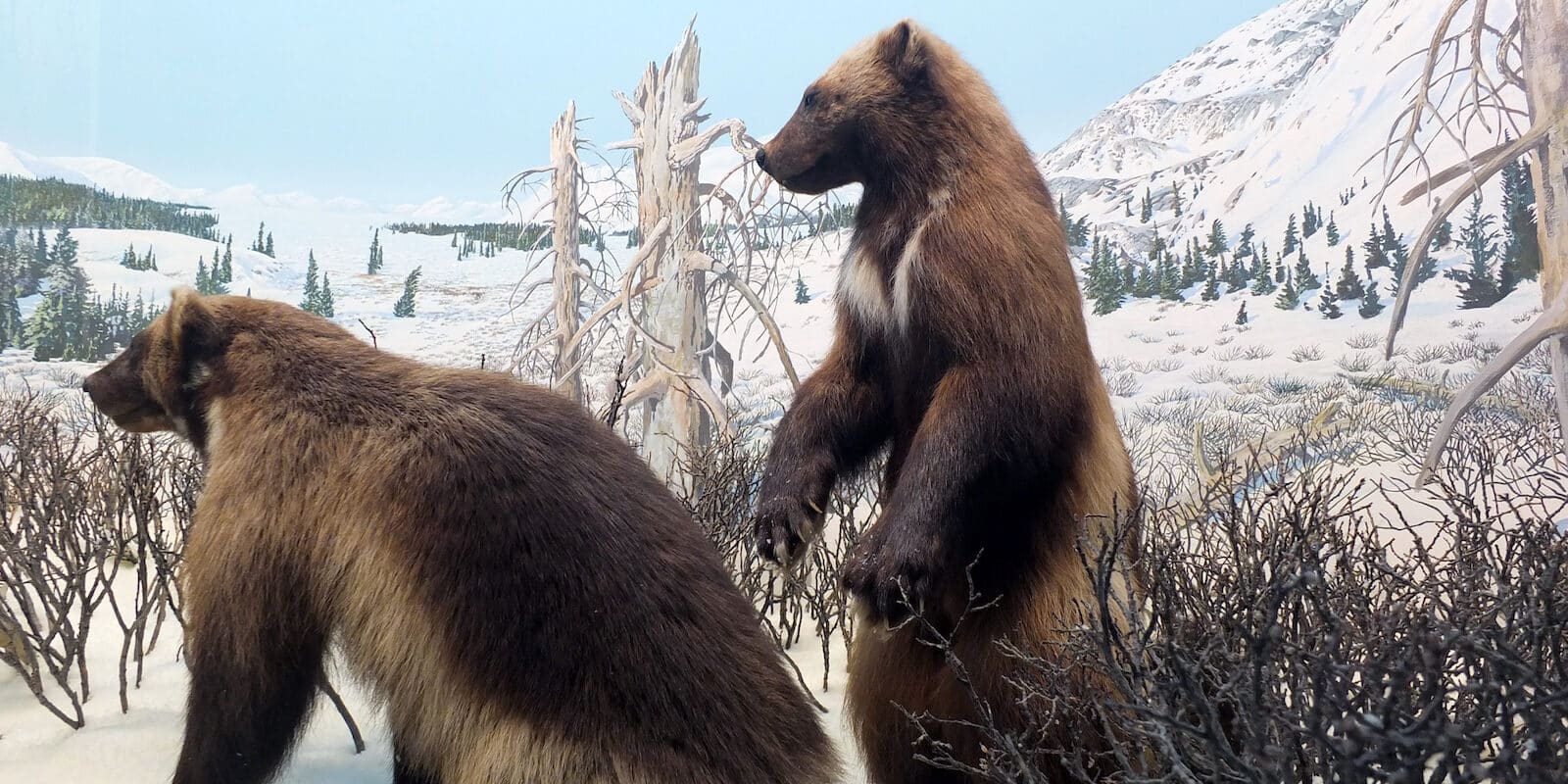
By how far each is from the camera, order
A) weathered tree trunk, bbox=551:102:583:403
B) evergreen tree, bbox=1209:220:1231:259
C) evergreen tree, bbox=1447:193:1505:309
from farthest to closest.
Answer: weathered tree trunk, bbox=551:102:583:403, evergreen tree, bbox=1209:220:1231:259, evergreen tree, bbox=1447:193:1505:309

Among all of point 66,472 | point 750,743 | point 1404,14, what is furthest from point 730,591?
point 1404,14

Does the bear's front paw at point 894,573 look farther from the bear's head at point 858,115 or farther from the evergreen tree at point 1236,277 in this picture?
the evergreen tree at point 1236,277

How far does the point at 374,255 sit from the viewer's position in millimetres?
6992

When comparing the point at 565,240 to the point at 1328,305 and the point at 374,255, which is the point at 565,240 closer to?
the point at 374,255

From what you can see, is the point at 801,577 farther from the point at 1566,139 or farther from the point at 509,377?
the point at 1566,139

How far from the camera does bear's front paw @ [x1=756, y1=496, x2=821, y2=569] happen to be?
1843 mm

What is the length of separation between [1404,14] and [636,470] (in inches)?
220

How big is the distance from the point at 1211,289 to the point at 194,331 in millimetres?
5255

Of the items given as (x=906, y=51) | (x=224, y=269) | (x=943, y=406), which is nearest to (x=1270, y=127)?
(x=906, y=51)

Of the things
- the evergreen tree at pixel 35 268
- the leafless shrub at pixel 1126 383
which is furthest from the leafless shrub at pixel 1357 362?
the evergreen tree at pixel 35 268

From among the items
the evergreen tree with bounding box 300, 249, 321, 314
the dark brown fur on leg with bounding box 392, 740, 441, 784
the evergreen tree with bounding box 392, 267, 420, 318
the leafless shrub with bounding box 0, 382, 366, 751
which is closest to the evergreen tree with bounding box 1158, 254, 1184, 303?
the leafless shrub with bounding box 0, 382, 366, 751

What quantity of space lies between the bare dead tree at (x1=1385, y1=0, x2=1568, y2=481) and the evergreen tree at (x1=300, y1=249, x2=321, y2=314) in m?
6.66

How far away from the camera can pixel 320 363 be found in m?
2.03

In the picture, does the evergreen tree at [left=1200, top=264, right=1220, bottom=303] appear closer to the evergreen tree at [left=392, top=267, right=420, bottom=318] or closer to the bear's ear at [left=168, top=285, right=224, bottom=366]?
the bear's ear at [left=168, top=285, right=224, bottom=366]
